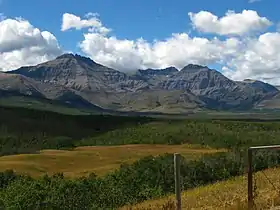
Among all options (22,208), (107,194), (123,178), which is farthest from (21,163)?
(22,208)

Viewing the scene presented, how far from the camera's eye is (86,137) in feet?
654

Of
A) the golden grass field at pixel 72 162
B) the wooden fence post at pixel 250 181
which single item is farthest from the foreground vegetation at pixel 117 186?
the golden grass field at pixel 72 162

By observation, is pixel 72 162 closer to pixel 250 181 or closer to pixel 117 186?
pixel 117 186

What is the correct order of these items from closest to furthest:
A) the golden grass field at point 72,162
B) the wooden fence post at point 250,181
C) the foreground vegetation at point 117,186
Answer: the wooden fence post at point 250,181
the foreground vegetation at point 117,186
the golden grass field at point 72,162

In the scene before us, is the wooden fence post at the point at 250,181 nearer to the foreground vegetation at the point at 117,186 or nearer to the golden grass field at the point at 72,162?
the foreground vegetation at the point at 117,186

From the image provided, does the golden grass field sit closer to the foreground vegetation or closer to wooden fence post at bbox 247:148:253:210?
the foreground vegetation

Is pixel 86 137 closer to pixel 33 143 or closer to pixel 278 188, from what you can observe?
pixel 33 143

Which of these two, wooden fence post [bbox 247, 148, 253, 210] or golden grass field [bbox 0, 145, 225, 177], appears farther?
golden grass field [bbox 0, 145, 225, 177]

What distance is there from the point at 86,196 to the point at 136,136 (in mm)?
148077

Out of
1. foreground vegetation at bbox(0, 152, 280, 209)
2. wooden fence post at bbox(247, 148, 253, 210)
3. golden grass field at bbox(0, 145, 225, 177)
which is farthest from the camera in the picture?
golden grass field at bbox(0, 145, 225, 177)

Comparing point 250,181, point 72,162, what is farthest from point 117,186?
point 72,162

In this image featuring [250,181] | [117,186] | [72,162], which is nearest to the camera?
[250,181]

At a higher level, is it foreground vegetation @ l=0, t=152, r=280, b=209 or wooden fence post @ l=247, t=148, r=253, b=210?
wooden fence post @ l=247, t=148, r=253, b=210

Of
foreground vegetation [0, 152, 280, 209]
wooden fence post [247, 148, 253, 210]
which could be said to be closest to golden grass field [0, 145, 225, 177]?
foreground vegetation [0, 152, 280, 209]
